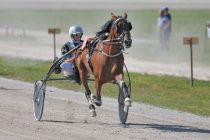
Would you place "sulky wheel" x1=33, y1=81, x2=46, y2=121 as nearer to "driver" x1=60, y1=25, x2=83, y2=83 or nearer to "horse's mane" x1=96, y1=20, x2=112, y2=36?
"driver" x1=60, y1=25, x2=83, y2=83

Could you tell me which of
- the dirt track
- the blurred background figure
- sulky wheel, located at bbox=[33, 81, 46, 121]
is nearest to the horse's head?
the dirt track

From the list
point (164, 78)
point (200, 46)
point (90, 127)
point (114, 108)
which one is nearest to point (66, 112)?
point (114, 108)

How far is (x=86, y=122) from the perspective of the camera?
13.8 metres

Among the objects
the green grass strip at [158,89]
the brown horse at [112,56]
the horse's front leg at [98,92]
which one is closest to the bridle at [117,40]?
the brown horse at [112,56]

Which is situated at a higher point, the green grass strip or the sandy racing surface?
the sandy racing surface

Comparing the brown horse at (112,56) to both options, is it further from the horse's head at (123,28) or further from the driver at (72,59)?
the driver at (72,59)

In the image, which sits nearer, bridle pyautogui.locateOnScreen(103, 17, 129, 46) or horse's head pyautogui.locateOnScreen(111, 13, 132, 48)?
horse's head pyautogui.locateOnScreen(111, 13, 132, 48)

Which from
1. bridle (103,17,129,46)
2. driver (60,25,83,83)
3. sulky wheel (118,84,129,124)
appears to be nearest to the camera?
bridle (103,17,129,46)

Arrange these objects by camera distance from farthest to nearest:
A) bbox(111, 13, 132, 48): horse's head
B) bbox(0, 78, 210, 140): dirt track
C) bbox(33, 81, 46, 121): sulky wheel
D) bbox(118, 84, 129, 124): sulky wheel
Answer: bbox(33, 81, 46, 121): sulky wheel, bbox(118, 84, 129, 124): sulky wheel, bbox(111, 13, 132, 48): horse's head, bbox(0, 78, 210, 140): dirt track

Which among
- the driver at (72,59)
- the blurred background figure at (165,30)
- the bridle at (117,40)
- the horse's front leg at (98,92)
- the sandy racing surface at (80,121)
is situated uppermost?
the bridle at (117,40)

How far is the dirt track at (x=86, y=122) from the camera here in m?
12.2

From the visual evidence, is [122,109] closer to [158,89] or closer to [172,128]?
[172,128]

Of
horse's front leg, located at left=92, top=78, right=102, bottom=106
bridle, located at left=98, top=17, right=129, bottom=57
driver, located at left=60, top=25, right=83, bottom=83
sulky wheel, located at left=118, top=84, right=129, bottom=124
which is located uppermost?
bridle, located at left=98, top=17, right=129, bottom=57

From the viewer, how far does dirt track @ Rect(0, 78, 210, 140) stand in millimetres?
12242
